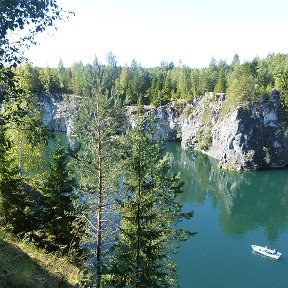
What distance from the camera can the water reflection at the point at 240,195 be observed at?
50072 millimetres

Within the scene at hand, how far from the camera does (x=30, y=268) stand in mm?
14508

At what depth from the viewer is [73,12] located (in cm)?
660

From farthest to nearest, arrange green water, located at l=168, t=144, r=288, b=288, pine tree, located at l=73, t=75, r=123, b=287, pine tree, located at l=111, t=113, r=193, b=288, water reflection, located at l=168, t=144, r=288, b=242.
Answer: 1. water reflection, located at l=168, t=144, r=288, b=242
2. green water, located at l=168, t=144, r=288, b=288
3. pine tree, located at l=73, t=75, r=123, b=287
4. pine tree, located at l=111, t=113, r=193, b=288

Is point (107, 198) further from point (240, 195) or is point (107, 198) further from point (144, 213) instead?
point (240, 195)

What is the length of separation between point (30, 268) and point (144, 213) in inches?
213

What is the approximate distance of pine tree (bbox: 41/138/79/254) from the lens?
71.6 feet

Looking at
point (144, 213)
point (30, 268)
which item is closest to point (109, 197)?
point (144, 213)

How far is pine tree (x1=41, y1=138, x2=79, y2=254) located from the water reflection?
2894cm

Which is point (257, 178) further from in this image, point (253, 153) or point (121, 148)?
point (121, 148)

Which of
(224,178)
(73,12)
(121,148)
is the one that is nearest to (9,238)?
(121,148)

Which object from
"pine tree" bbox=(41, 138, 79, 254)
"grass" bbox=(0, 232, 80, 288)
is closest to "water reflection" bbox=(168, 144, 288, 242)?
"pine tree" bbox=(41, 138, 79, 254)

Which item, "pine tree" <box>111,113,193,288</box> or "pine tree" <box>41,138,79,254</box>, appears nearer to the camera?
"pine tree" <box>111,113,193,288</box>

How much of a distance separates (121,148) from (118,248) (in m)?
4.51

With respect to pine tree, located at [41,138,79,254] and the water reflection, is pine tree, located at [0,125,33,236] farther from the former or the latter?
the water reflection
